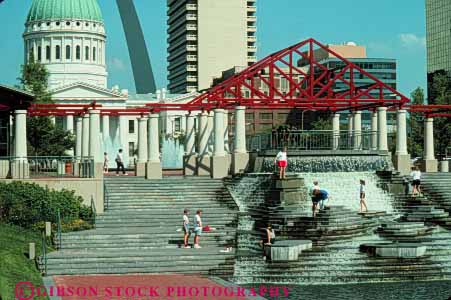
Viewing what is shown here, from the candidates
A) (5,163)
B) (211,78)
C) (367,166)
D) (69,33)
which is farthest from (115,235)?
(211,78)

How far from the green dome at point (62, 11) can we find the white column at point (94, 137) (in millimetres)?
98824

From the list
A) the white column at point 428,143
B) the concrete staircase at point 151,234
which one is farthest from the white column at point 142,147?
the white column at point 428,143

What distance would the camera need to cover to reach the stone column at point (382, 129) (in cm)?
5831

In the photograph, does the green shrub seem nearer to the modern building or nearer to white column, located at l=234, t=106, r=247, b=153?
white column, located at l=234, t=106, r=247, b=153

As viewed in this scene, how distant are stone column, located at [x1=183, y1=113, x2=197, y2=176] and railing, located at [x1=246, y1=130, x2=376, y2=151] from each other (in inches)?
176

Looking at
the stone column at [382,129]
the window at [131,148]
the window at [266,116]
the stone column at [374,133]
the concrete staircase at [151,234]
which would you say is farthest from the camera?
the window at [266,116]

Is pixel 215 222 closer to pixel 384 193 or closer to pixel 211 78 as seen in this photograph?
pixel 384 193

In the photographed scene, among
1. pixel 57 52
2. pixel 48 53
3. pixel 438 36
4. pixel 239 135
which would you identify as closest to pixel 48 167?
pixel 239 135

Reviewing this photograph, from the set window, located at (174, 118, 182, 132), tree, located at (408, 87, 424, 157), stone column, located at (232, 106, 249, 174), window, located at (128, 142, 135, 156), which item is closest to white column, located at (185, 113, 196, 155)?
stone column, located at (232, 106, 249, 174)

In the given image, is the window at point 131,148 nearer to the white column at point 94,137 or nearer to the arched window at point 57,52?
the arched window at point 57,52

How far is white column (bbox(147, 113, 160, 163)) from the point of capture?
53250 millimetres

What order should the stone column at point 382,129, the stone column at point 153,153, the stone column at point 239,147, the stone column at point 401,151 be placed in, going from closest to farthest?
the stone column at point 153,153
the stone column at point 239,147
the stone column at point 401,151
the stone column at point 382,129

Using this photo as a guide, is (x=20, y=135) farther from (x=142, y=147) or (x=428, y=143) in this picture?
(x=428, y=143)

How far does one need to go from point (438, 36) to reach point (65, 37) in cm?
7302
